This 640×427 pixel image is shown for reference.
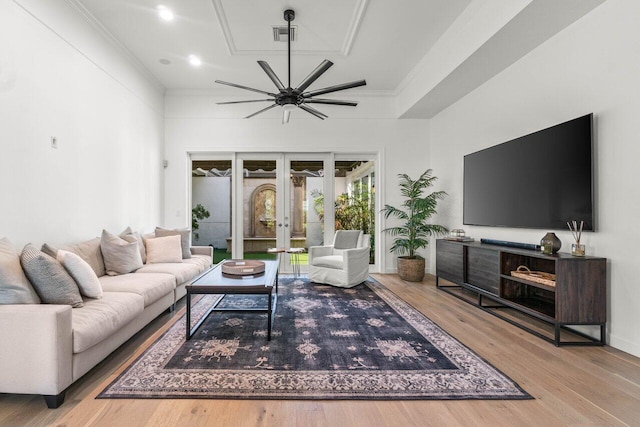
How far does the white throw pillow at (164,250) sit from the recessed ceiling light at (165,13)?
8.60 ft

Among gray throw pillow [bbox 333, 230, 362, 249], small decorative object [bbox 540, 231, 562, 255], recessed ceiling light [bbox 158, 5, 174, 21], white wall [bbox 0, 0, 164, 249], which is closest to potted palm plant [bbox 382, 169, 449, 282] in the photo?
gray throw pillow [bbox 333, 230, 362, 249]

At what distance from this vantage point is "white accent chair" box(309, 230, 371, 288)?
4.55 m

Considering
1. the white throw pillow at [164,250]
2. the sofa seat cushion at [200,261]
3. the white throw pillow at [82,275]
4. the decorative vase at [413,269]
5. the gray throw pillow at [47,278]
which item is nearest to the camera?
the gray throw pillow at [47,278]

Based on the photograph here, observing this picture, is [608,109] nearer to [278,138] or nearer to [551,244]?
[551,244]

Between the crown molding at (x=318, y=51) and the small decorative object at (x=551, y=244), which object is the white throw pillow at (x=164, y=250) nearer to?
the crown molding at (x=318, y=51)

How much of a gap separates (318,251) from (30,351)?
3577mm

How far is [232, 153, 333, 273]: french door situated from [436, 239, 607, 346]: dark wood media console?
7.52ft

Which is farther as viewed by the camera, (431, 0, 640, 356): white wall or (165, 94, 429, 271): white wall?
(165, 94, 429, 271): white wall

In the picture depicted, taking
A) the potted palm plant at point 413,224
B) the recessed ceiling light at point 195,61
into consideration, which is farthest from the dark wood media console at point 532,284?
the recessed ceiling light at point 195,61

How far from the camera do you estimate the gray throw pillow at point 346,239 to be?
5168 millimetres

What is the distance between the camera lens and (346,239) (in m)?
5.18

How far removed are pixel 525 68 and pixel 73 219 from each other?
5061 mm

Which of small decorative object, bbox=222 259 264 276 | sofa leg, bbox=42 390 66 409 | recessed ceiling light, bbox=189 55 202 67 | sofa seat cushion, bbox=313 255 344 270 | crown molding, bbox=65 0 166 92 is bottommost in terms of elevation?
sofa leg, bbox=42 390 66 409

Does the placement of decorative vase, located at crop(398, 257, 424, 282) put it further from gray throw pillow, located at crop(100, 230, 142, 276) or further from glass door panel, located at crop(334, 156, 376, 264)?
gray throw pillow, located at crop(100, 230, 142, 276)
